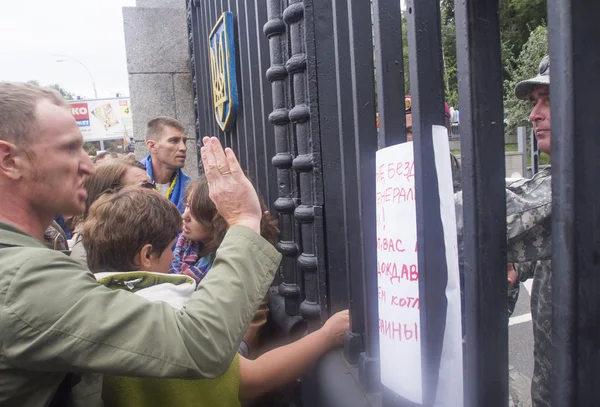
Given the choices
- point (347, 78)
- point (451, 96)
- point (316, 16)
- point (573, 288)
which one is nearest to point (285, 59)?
point (316, 16)

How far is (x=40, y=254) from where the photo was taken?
3.54ft

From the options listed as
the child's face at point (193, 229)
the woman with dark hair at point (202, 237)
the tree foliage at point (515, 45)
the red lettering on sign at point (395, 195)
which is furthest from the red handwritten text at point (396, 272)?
the tree foliage at point (515, 45)

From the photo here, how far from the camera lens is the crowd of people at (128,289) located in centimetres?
103

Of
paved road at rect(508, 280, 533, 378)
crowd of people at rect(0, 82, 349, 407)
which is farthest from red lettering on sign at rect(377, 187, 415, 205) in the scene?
paved road at rect(508, 280, 533, 378)

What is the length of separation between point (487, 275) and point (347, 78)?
0.79 meters

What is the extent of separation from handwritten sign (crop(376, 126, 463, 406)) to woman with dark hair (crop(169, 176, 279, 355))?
1.07m

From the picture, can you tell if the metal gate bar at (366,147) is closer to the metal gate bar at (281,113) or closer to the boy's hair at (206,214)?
the metal gate bar at (281,113)

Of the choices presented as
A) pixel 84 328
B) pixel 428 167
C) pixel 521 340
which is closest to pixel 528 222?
pixel 428 167

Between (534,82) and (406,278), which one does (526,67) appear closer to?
(534,82)

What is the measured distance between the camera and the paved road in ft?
14.7

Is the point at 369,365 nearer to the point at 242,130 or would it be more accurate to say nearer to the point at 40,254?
the point at 40,254

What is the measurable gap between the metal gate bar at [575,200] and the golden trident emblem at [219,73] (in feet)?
7.92

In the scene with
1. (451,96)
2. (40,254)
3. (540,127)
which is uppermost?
(451,96)

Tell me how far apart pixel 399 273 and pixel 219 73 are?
2.34 meters
